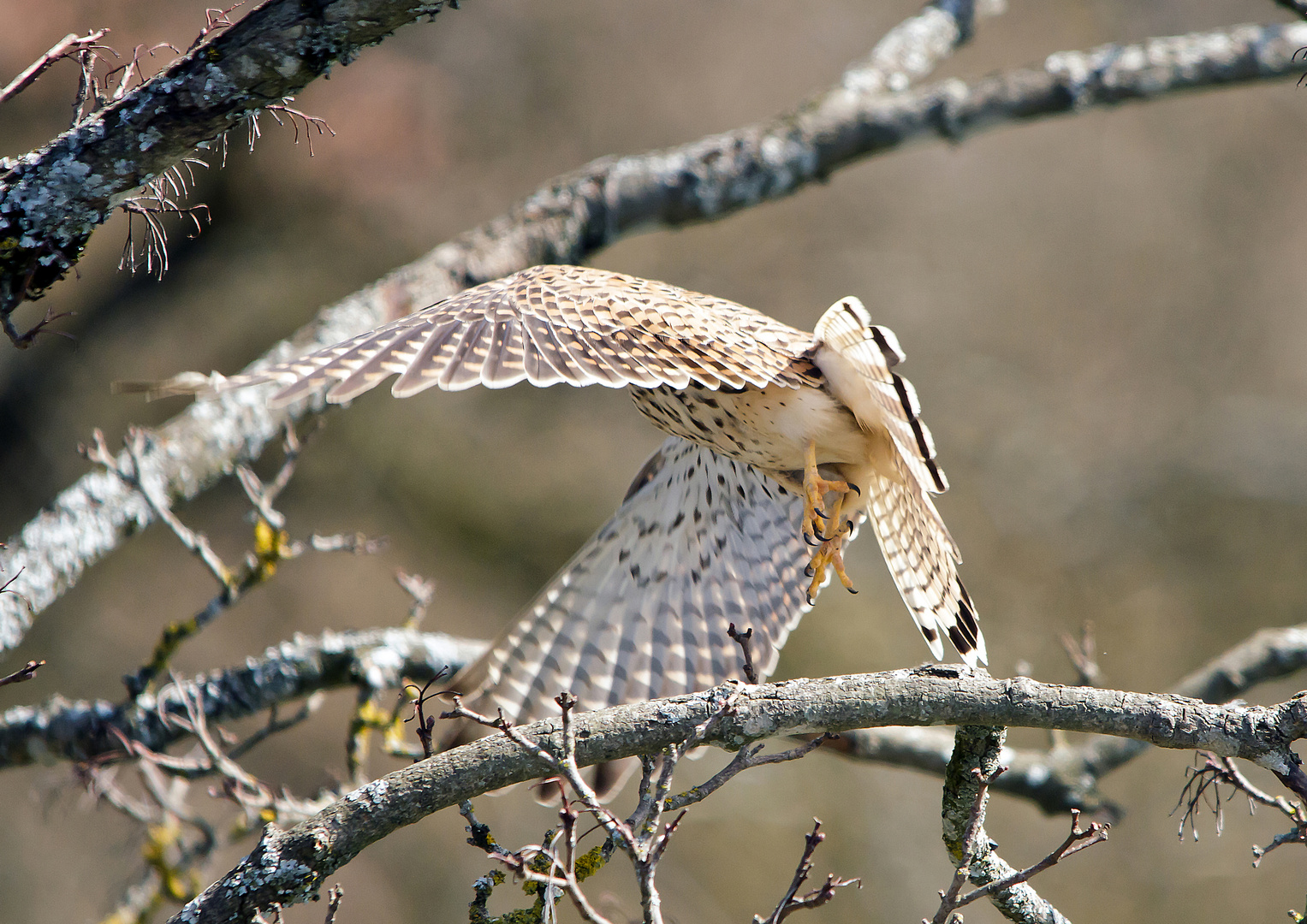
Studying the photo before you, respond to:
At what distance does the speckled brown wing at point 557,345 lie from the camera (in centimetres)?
210

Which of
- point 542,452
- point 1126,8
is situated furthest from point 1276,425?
point 542,452

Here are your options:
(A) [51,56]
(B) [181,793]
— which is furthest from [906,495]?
(B) [181,793]

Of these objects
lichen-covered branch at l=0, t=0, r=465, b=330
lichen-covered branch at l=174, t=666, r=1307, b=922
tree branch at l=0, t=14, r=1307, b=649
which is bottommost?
lichen-covered branch at l=174, t=666, r=1307, b=922

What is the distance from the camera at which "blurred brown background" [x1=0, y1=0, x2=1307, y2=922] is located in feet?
19.2

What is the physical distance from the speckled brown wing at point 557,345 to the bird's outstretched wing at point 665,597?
2.72ft

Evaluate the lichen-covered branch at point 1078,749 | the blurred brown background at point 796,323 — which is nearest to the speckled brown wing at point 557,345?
the lichen-covered branch at point 1078,749

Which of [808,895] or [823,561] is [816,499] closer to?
[823,561]

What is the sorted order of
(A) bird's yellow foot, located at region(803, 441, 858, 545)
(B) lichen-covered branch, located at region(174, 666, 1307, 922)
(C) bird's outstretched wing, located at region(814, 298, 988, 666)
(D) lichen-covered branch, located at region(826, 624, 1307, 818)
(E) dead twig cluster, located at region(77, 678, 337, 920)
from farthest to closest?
(D) lichen-covered branch, located at region(826, 624, 1307, 818) → (A) bird's yellow foot, located at region(803, 441, 858, 545) → (E) dead twig cluster, located at region(77, 678, 337, 920) → (C) bird's outstretched wing, located at region(814, 298, 988, 666) → (B) lichen-covered branch, located at region(174, 666, 1307, 922)

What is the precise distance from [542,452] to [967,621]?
13.1 ft

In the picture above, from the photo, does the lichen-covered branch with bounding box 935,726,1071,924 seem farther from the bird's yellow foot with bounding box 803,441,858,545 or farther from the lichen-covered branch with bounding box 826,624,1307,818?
the lichen-covered branch with bounding box 826,624,1307,818

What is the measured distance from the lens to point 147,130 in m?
1.80

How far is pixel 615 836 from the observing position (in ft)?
5.46

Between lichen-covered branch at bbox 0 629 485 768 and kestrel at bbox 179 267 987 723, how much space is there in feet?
0.83

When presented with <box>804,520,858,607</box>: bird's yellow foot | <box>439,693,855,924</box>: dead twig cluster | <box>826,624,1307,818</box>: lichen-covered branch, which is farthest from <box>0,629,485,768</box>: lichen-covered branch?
<box>439,693,855,924</box>: dead twig cluster
